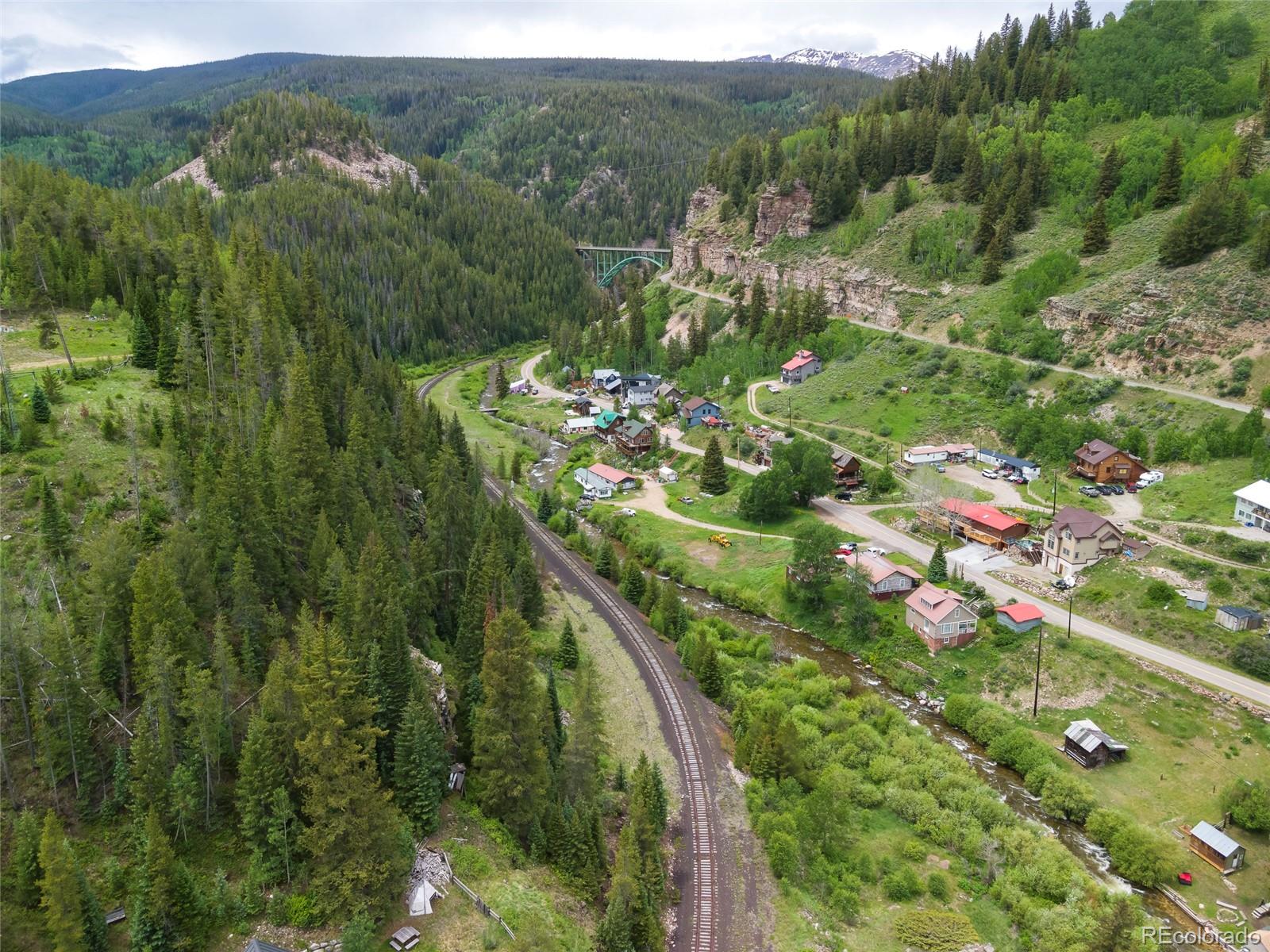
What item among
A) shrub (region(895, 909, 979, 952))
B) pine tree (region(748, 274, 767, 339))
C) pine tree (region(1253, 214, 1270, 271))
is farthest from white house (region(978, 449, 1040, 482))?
pine tree (region(748, 274, 767, 339))

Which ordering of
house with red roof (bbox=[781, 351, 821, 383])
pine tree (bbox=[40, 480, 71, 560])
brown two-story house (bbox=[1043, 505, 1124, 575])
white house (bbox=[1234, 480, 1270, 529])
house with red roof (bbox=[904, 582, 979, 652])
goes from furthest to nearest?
house with red roof (bbox=[781, 351, 821, 383])
brown two-story house (bbox=[1043, 505, 1124, 575])
white house (bbox=[1234, 480, 1270, 529])
house with red roof (bbox=[904, 582, 979, 652])
pine tree (bbox=[40, 480, 71, 560])

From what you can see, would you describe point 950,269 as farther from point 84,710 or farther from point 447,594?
point 84,710

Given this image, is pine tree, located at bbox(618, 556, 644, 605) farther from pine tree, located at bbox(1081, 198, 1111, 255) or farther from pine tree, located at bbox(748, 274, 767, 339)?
pine tree, located at bbox(1081, 198, 1111, 255)

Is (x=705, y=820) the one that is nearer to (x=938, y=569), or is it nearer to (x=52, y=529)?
(x=938, y=569)

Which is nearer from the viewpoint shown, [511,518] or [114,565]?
[114,565]

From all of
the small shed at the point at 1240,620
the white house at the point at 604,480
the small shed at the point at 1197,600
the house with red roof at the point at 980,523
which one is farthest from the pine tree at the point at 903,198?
the small shed at the point at 1240,620

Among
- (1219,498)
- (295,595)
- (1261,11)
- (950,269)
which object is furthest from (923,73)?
(295,595)
